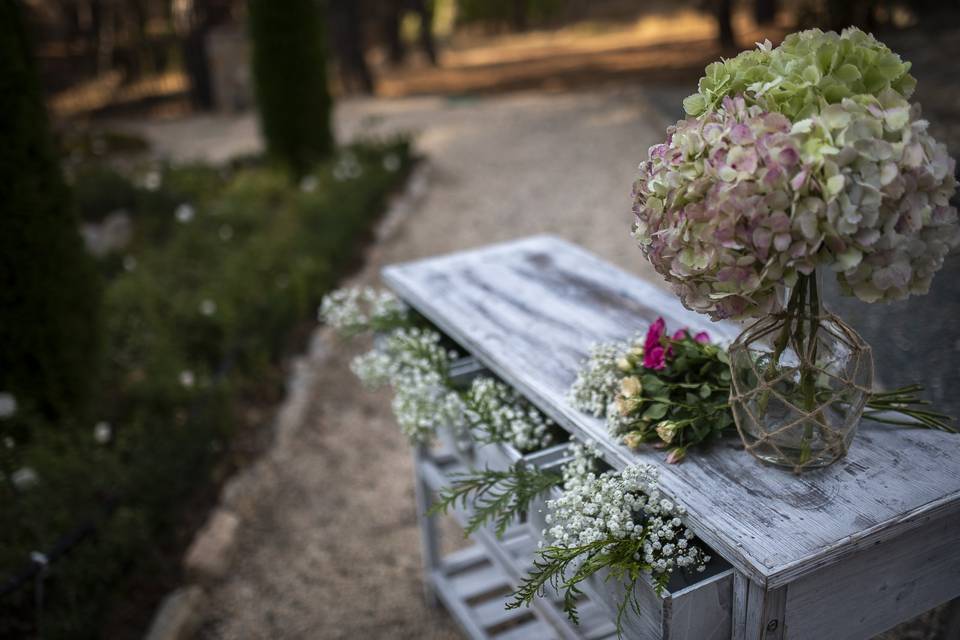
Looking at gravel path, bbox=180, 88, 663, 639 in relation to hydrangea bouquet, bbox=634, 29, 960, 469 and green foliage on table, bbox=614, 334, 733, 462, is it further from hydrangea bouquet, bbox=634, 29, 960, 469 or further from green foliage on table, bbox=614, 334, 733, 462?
hydrangea bouquet, bbox=634, 29, 960, 469

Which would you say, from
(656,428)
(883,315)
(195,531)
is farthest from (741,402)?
(195,531)

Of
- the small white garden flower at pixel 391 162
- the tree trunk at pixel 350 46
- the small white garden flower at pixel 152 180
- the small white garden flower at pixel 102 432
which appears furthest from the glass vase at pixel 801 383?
the tree trunk at pixel 350 46

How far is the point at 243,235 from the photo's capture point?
618 centimetres

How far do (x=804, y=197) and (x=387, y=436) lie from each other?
3.37m

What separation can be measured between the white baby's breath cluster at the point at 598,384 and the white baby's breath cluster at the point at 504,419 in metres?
0.18

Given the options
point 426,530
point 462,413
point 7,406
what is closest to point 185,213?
point 7,406

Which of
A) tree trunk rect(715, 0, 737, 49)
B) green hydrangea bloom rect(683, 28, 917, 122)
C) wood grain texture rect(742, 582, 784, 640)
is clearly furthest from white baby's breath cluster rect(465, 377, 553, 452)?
tree trunk rect(715, 0, 737, 49)

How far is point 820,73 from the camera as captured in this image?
1370 mm

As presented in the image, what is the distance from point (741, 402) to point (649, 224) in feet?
1.35

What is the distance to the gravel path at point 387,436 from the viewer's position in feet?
10.6

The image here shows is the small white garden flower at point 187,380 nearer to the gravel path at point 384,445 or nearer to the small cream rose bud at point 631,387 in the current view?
the gravel path at point 384,445

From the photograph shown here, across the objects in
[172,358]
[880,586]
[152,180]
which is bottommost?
[172,358]

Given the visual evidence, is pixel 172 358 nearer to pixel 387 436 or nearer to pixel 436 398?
pixel 387 436

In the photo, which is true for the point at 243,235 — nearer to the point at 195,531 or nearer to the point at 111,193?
the point at 111,193
